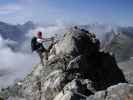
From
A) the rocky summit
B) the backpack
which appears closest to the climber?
the backpack

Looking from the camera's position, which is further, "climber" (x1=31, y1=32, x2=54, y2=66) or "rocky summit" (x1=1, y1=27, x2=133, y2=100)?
"climber" (x1=31, y1=32, x2=54, y2=66)

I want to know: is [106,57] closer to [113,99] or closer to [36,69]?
[36,69]

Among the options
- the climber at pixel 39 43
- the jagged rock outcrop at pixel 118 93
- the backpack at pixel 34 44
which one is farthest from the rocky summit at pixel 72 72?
the jagged rock outcrop at pixel 118 93

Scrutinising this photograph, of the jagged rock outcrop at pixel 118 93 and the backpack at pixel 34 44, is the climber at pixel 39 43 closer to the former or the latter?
the backpack at pixel 34 44

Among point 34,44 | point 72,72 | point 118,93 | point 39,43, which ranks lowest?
point 72,72

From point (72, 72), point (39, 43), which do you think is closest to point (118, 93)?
point (72, 72)

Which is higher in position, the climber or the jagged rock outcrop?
the climber

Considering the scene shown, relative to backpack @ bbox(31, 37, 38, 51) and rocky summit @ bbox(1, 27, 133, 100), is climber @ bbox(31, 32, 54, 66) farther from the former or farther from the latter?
rocky summit @ bbox(1, 27, 133, 100)

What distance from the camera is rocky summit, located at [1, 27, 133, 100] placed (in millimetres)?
42469

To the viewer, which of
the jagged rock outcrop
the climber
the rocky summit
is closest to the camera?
the jagged rock outcrop

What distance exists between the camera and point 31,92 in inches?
1973

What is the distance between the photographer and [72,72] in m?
48.2

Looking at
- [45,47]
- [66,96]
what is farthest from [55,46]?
[66,96]

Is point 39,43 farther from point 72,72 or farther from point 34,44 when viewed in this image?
point 72,72
